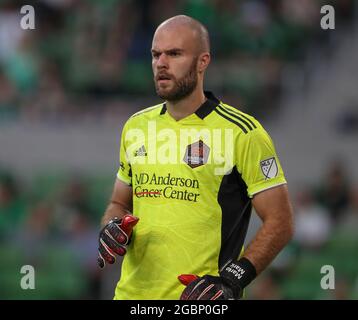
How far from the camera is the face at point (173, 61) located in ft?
18.2

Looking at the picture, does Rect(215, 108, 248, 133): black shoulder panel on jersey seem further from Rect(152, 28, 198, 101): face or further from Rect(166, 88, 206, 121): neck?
Rect(152, 28, 198, 101): face

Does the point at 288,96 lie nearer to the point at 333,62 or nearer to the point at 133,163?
the point at 333,62

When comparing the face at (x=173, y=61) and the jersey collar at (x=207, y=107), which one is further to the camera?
the jersey collar at (x=207, y=107)

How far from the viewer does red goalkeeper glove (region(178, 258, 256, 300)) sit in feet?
17.0

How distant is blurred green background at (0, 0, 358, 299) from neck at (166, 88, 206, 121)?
14.4 ft

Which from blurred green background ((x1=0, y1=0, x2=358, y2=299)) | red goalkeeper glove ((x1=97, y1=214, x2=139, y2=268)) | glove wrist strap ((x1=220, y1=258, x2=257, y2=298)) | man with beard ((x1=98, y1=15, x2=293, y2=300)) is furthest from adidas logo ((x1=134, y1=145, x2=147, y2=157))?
blurred green background ((x1=0, y1=0, x2=358, y2=299))

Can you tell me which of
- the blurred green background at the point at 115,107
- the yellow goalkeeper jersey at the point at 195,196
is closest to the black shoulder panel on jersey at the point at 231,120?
the yellow goalkeeper jersey at the point at 195,196

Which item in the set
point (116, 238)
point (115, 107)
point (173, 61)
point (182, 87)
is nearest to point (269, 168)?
point (182, 87)

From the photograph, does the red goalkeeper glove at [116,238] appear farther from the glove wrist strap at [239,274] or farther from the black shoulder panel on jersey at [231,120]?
the black shoulder panel on jersey at [231,120]

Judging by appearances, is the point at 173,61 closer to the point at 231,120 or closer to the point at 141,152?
the point at 231,120

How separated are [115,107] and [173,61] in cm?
608

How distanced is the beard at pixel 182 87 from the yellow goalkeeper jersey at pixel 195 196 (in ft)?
0.42
